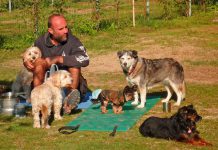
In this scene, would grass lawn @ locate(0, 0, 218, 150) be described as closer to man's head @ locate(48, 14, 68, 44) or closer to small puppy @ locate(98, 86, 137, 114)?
small puppy @ locate(98, 86, 137, 114)

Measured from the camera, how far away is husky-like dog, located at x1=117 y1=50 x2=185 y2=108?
10.4 meters

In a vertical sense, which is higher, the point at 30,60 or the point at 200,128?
the point at 30,60

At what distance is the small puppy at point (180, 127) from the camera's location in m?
7.63

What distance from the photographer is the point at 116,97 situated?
9.54m

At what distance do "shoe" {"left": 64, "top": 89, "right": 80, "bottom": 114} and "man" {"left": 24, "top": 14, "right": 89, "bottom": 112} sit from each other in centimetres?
40

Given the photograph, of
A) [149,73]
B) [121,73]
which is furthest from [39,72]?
[121,73]

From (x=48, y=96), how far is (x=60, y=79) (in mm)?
544

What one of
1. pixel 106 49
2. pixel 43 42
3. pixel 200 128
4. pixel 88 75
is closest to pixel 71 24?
pixel 106 49

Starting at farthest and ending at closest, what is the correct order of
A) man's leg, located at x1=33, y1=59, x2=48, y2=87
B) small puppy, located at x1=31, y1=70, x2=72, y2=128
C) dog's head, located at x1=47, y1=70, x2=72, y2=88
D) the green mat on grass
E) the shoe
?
man's leg, located at x1=33, y1=59, x2=48, y2=87, the shoe, dog's head, located at x1=47, y1=70, x2=72, y2=88, the green mat on grass, small puppy, located at x1=31, y1=70, x2=72, y2=128

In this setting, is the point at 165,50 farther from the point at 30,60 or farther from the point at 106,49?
the point at 30,60

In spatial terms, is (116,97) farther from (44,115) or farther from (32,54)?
(32,54)

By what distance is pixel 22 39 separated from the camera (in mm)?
20938

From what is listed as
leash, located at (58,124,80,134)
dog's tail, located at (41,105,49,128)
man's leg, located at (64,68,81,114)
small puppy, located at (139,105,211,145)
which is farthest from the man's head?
small puppy, located at (139,105,211,145)

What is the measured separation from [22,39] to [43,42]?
10580 mm
